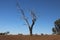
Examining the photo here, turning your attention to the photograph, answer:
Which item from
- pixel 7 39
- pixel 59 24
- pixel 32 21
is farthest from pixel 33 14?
pixel 59 24

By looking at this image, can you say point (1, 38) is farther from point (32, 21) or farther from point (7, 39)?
point (32, 21)

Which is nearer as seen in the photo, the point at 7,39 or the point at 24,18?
the point at 7,39

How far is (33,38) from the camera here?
35250mm

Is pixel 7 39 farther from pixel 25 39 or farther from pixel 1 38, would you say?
pixel 25 39

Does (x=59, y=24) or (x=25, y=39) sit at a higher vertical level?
(x=59, y=24)

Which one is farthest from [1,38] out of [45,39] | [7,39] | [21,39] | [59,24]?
[59,24]

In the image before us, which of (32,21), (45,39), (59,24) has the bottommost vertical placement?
Answer: (45,39)

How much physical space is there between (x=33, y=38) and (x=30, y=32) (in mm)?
4419

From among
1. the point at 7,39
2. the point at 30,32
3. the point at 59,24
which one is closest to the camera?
the point at 7,39

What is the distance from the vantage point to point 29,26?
39969 mm

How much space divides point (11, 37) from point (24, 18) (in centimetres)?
833

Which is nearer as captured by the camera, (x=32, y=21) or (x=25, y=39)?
(x=25, y=39)

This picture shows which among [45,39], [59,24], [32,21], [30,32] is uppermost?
[59,24]

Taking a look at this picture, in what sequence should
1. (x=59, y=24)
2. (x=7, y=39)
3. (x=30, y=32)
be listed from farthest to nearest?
(x=59, y=24) < (x=30, y=32) < (x=7, y=39)
